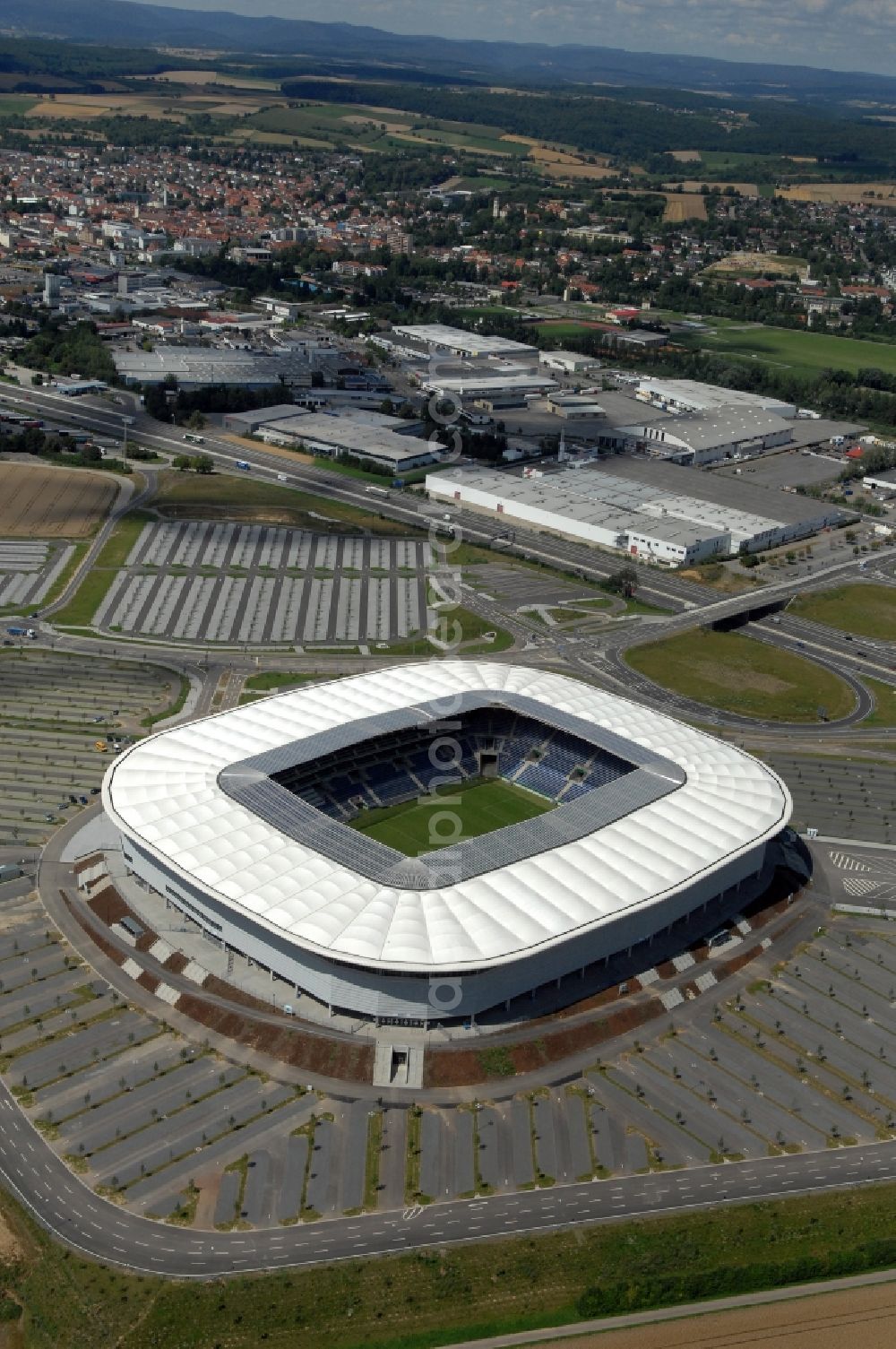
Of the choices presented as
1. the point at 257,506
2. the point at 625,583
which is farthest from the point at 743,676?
the point at 257,506

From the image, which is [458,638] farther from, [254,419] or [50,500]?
[254,419]

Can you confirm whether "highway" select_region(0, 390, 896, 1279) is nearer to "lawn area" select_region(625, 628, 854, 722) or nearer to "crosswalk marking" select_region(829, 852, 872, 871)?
"crosswalk marking" select_region(829, 852, 872, 871)

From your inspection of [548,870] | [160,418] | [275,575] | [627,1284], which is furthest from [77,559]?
[627,1284]

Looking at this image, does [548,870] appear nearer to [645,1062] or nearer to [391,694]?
[645,1062]

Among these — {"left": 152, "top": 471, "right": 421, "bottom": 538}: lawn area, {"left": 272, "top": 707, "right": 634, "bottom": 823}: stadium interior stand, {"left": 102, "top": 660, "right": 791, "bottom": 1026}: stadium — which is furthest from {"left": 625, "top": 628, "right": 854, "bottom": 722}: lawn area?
{"left": 152, "top": 471, "right": 421, "bottom": 538}: lawn area

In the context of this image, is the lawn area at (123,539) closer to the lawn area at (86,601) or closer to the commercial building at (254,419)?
the lawn area at (86,601)

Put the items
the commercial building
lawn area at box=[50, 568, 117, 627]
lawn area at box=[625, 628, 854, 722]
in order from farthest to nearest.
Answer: the commercial building < lawn area at box=[50, 568, 117, 627] < lawn area at box=[625, 628, 854, 722]
